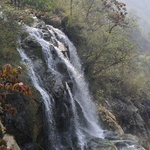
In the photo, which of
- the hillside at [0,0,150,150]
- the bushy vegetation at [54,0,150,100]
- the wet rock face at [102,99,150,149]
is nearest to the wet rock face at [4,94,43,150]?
the hillside at [0,0,150,150]

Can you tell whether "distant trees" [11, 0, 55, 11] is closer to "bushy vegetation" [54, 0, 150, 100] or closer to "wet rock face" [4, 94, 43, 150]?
"bushy vegetation" [54, 0, 150, 100]

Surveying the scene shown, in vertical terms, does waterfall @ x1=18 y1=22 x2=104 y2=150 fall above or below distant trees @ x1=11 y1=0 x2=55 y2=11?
below

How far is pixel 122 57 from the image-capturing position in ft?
54.6

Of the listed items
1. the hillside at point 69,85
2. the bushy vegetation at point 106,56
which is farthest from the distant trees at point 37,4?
the bushy vegetation at point 106,56

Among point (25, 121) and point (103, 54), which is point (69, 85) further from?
point (103, 54)

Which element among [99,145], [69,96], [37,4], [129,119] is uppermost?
[37,4]

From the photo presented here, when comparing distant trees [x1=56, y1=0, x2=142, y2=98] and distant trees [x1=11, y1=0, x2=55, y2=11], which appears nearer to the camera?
distant trees [x1=56, y1=0, x2=142, y2=98]

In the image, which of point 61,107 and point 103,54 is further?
point 103,54

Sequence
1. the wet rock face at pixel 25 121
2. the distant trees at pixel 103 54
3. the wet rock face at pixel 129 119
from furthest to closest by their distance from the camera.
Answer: the wet rock face at pixel 129 119 → the distant trees at pixel 103 54 → the wet rock face at pixel 25 121

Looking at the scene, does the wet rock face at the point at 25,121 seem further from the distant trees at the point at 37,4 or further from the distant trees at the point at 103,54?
the distant trees at the point at 37,4

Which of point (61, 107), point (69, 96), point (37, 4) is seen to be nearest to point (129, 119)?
point (69, 96)

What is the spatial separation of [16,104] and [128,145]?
563 centimetres

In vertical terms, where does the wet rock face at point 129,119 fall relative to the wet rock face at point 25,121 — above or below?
below

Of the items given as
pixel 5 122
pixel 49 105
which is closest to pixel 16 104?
pixel 5 122
